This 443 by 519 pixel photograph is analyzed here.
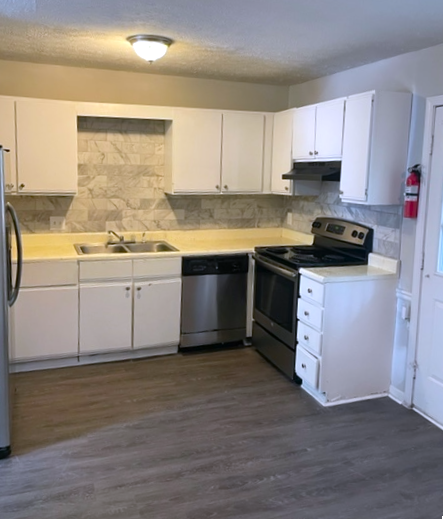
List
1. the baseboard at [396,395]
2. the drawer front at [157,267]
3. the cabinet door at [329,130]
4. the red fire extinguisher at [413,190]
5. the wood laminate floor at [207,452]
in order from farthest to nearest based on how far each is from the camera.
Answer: the drawer front at [157,267]
the cabinet door at [329,130]
the baseboard at [396,395]
the red fire extinguisher at [413,190]
the wood laminate floor at [207,452]

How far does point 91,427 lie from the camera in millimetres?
3119

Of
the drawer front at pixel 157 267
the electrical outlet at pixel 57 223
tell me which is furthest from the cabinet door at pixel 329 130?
the electrical outlet at pixel 57 223

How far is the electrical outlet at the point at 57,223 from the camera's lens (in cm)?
437

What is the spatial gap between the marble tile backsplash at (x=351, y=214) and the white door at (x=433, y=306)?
0.32 metres

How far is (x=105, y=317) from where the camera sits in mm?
4004

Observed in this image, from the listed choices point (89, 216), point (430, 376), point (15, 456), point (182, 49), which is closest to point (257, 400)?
point (430, 376)

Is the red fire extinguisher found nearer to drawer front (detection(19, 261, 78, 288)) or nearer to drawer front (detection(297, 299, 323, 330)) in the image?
drawer front (detection(297, 299, 323, 330))

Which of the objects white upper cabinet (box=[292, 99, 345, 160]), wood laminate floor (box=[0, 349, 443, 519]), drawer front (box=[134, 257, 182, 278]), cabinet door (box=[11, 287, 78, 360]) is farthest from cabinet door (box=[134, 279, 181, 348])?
white upper cabinet (box=[292, 99, 345, 160])

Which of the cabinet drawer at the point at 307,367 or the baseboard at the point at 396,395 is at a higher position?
the cabinet drawer at the point at 307,367

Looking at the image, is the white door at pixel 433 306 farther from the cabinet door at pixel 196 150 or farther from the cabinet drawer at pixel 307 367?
the cabinet door at pixel 196 150

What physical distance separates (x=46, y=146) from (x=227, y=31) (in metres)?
1.78

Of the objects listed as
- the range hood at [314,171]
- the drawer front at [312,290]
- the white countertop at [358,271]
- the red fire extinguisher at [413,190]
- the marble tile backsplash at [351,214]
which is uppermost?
the range hood at [314,171]

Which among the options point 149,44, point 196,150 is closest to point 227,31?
point 149,44

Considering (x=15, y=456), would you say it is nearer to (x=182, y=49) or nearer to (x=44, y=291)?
(x=44, y=291)
